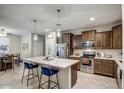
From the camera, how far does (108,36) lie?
425cm

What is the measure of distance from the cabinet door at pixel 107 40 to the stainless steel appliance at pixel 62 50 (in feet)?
6.82

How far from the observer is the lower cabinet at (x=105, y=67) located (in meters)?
3.76

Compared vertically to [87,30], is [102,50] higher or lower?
lower

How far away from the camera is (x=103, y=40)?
436cm

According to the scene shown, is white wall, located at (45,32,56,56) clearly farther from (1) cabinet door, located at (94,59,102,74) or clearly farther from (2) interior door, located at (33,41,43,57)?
(1) cabinet door, located at (94,59,102,74)

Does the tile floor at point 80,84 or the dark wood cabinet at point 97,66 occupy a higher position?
the dark wood cabinet at point 97,66

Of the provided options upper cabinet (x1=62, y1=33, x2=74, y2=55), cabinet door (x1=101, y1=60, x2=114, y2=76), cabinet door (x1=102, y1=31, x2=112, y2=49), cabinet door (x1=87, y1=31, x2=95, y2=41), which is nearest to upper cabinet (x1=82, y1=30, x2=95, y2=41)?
cabinet door (x1=87, y1=31, x2=95, y2=41)

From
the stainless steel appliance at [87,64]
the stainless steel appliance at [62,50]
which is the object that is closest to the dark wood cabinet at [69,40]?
the stainless steel appliance at [62,50]

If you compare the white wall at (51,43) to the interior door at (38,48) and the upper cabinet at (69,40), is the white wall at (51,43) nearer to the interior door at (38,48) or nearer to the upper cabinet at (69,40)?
the upper cabinet at (69,40)

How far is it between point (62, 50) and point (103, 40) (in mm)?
2358

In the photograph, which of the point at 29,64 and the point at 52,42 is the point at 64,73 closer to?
the point at 29,64

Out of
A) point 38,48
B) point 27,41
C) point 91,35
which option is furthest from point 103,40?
point 27,41

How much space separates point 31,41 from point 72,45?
347cm
